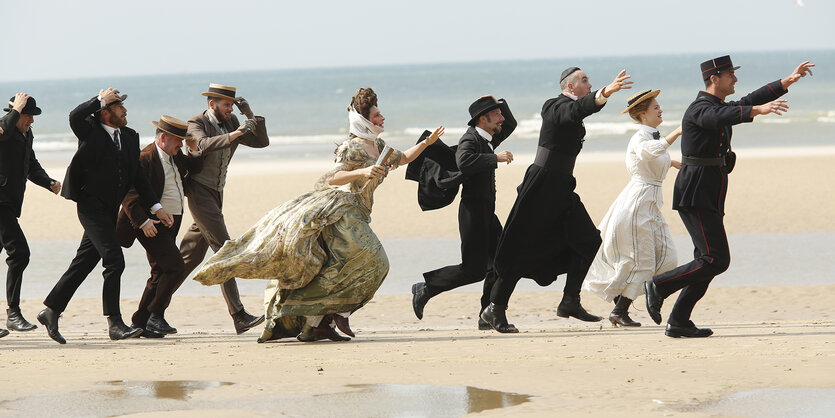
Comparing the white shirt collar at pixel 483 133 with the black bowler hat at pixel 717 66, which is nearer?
the black bowler hat at pixel 717 66

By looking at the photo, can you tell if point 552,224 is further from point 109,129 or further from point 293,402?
point 109,129

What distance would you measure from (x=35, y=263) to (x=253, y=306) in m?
4.09

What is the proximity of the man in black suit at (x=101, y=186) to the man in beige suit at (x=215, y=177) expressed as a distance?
1.58 feet

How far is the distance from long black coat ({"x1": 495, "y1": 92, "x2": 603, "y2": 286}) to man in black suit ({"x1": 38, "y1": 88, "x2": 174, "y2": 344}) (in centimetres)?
219

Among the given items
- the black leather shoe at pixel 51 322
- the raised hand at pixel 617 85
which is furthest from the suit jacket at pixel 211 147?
the raised hand at pixel 617 85

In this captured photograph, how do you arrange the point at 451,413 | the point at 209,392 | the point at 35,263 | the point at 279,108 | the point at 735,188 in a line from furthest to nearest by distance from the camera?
1. the point at 279,108
2. the point at 735,188
3. the point at 35,263
4. the point at 209,392
5. the point at 451,413

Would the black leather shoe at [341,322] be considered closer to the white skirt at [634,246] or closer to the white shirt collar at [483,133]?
the white shirt collar at [483,133]

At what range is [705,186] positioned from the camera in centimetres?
625

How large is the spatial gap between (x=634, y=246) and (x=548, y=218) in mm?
652

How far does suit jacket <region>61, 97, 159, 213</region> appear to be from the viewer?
661cm

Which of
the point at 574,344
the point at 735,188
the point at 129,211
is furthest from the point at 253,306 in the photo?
the point at 735,188

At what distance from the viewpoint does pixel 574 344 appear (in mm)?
6312

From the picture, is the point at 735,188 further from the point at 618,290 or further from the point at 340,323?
the point at 340,323

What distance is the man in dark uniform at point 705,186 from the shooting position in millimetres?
6238
